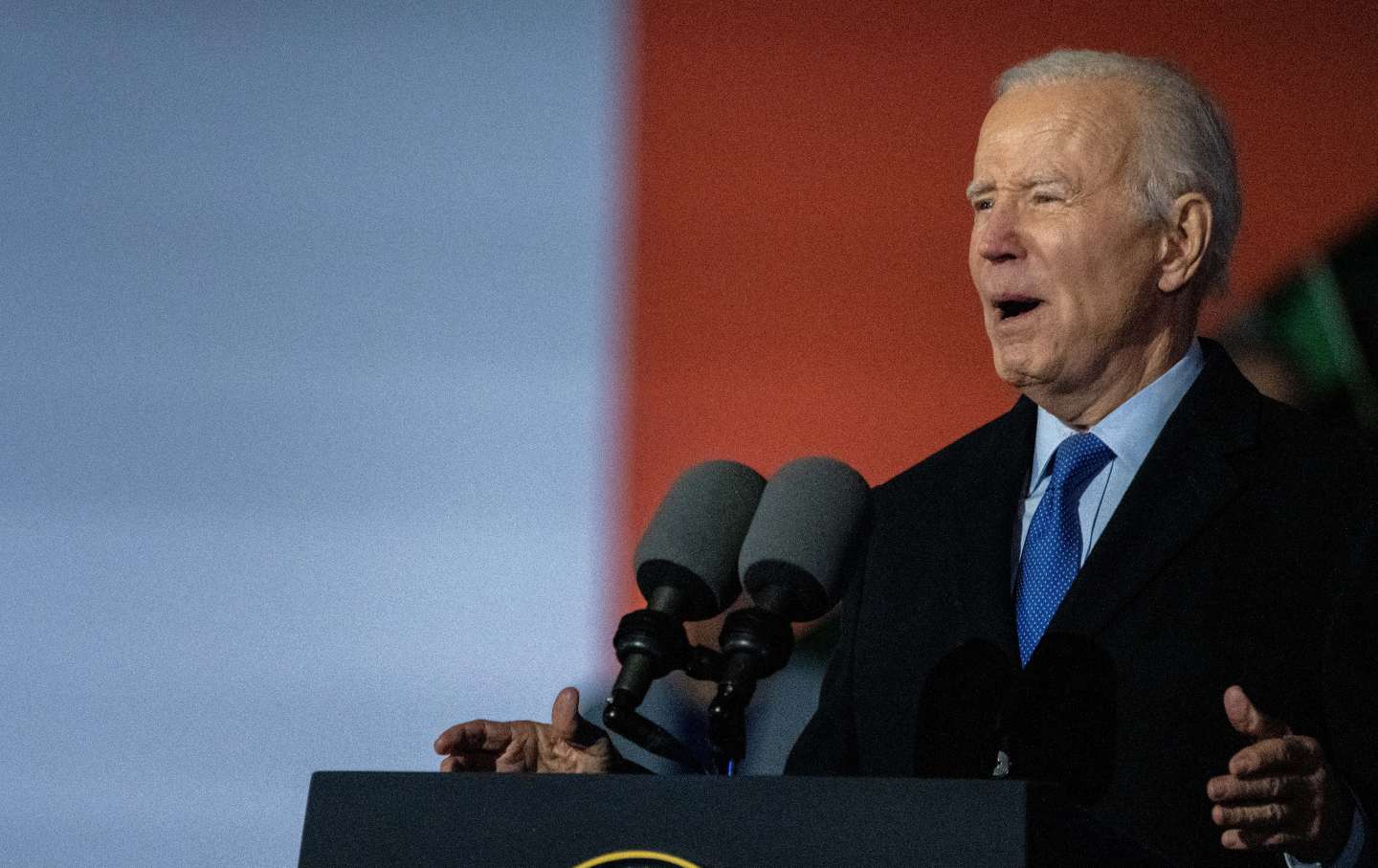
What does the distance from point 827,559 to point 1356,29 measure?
1530 mm

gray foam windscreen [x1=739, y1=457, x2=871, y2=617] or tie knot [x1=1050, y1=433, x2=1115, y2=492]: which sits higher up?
tie knot [x1=1050, y1=433, x2=1115, y2=492]

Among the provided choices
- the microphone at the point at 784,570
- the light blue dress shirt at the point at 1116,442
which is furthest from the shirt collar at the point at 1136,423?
the microphone at the point at 784,570

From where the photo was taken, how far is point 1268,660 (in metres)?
1.45

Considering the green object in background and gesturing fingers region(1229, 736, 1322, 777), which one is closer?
gesturing fingers region(1229, 736, 1322, 777)

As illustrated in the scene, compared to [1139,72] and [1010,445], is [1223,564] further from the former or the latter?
[1139,72]

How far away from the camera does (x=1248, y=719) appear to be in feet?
3.60

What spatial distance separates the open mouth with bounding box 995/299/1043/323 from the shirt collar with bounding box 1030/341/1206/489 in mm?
130

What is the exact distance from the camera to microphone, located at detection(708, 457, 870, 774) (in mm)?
1169

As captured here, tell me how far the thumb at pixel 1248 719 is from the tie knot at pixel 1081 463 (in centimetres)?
55

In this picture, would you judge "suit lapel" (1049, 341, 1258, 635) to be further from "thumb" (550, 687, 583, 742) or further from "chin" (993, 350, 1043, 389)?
"thumb" (550, 687, 583, 742)

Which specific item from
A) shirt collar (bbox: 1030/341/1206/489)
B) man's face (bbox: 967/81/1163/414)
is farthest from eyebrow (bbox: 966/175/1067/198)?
shirt collar (bbox: 1030/341/1206/489)

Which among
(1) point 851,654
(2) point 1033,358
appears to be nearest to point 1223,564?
(2) point 1033,358

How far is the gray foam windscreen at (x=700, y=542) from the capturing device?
4.18 ft

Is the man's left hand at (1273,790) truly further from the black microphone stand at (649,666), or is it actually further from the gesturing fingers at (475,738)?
the gesturing fingers at (475,738)
